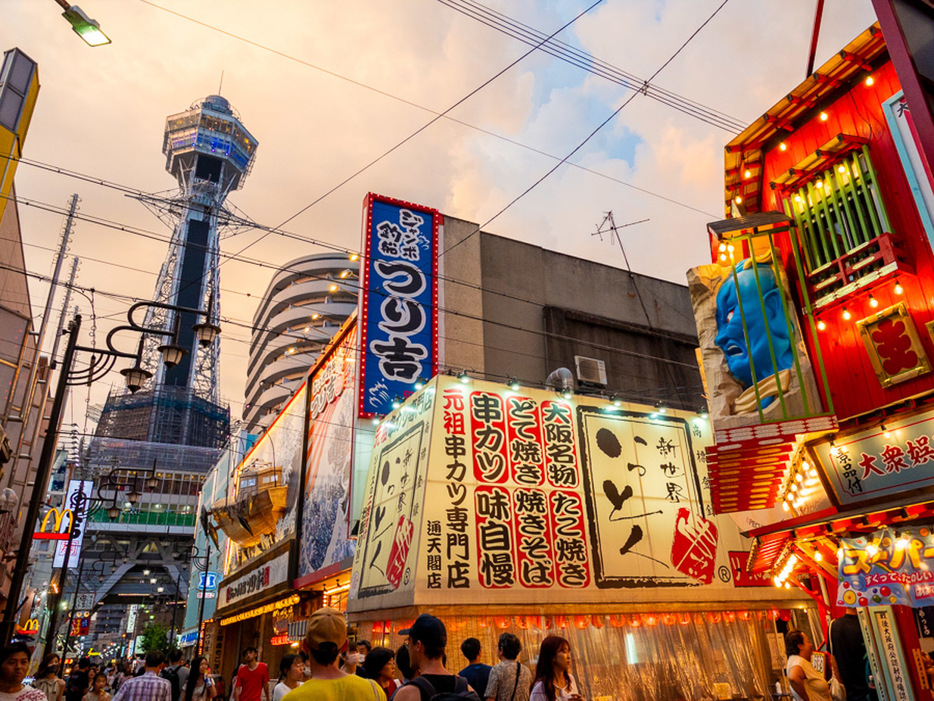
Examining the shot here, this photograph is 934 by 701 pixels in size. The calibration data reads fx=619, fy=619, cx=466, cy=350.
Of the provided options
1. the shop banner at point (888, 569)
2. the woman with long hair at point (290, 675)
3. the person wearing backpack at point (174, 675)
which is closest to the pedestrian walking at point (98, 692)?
the person wearing backpack at point (174, 675)

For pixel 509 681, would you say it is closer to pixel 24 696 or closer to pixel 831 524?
pixel 24 696

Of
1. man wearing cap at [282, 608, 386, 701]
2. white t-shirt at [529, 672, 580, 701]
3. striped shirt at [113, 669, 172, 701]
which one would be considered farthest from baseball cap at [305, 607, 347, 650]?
striped shirt at [113, 669, 172, 701]

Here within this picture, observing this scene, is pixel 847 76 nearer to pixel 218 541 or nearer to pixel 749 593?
pixel 749 593

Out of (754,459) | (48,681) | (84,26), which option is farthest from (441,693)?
(48,681)

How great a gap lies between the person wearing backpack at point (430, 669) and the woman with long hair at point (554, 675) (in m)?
1.18

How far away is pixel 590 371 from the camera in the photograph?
22.2 meters

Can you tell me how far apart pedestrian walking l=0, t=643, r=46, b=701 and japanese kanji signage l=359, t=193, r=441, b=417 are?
11855mm

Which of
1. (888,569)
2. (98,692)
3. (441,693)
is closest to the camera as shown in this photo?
(441,693)

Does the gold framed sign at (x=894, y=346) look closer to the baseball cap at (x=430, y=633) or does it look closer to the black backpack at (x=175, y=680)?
the baseball cap at (x=430, y=633)

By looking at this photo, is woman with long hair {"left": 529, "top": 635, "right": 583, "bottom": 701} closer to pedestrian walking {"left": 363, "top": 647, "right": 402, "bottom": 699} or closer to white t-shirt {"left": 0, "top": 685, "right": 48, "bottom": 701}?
pedestrian walking {"left": 363, "top": 647, "right": 402, "bottom": 699}

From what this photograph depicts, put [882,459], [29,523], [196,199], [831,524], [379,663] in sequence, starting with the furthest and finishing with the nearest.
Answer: [196,199] → [29,523] → [831,524] → [882,459] → [379,663]

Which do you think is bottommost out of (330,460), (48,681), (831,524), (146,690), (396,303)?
(48,681)

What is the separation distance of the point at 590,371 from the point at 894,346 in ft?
48.6

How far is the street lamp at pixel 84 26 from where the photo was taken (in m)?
7.20
